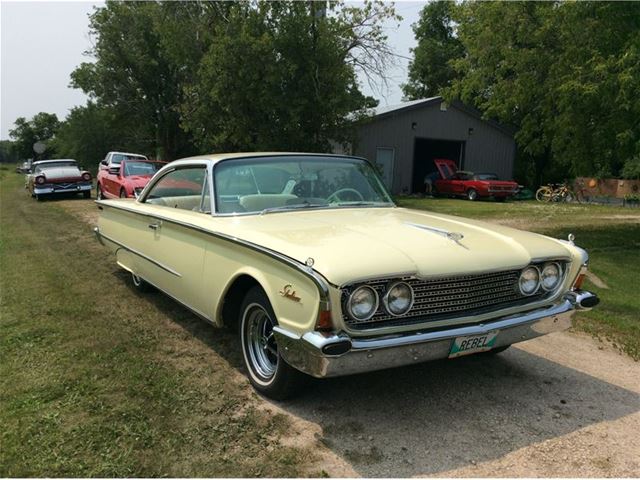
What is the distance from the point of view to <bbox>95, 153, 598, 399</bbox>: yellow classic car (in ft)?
9.59

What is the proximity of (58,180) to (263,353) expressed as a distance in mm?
17211

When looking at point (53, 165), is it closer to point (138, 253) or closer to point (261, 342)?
point (138, 253)

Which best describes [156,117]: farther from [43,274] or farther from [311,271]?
[311,271]

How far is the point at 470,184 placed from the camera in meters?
24.5

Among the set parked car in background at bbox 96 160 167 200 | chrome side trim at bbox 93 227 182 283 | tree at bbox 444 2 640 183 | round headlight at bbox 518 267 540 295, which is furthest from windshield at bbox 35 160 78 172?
round headlight at bbox 518 267 540 295

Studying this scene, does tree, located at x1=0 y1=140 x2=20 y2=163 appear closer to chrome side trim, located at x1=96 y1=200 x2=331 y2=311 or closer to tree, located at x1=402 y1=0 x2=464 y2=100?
tree, located at x1=402 y1=0 x2=464 y2=100

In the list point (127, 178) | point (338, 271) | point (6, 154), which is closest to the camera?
point (338, 271)

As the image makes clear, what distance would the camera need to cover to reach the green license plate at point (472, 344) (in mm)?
3133

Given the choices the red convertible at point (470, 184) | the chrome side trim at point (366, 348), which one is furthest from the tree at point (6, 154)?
the chrome side trim at point (366, 348)

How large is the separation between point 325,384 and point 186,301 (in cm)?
136

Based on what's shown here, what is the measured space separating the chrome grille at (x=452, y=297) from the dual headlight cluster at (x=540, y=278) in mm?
61

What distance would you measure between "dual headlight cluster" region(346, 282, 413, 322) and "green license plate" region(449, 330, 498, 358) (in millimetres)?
376

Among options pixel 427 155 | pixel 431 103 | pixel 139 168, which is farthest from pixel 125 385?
pixel 427 155

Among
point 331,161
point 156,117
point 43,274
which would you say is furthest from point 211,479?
point 156,117
